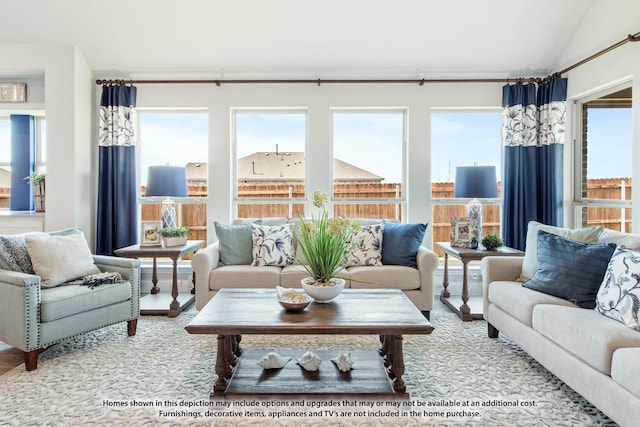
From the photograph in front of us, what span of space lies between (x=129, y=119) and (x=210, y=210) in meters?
1.28

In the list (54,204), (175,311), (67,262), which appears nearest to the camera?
(67,262)

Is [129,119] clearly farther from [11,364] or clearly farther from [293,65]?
[11,364]

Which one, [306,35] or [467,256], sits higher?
[306,35]

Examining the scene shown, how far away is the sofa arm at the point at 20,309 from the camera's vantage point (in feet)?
8.19

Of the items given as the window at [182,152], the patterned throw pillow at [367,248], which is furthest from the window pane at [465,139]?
the window at [182,152]

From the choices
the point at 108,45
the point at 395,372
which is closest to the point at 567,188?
the point at 395,372

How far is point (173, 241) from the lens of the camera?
380 centimetres

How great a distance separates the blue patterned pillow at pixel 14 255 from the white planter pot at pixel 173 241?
1101mm

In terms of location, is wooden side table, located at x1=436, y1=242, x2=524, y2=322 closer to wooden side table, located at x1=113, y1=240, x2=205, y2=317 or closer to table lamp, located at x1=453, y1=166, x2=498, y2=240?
table lamp, located at x1=453, y1=166, x2=498, y2=240

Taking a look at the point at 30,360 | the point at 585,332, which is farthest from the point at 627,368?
the point at 30,360

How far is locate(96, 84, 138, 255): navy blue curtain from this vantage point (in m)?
4.19

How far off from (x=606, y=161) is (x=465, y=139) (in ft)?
4.39

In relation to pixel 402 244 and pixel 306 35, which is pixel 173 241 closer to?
pixel 402 244

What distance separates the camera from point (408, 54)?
415 cm
